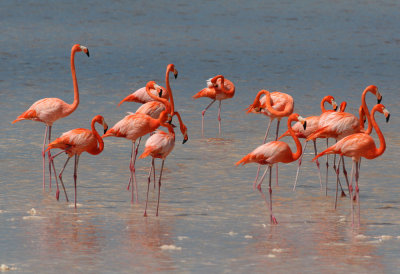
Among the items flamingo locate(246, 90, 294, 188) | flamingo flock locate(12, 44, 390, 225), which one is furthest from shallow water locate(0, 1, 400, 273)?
flamingo locate(246, 90, 294, 188)

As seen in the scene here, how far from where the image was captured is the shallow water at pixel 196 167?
6996mm

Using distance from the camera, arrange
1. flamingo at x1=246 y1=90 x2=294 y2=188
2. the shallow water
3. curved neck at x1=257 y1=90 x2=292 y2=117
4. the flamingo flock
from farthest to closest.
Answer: flamingo at x1=246 y1=90 x2=294 y2=188 < curved neck at x1=257 y1=90 x2=292 y2=117 < the flamingo flock < the shallow water

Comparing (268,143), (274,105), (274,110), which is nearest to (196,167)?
(274,105)

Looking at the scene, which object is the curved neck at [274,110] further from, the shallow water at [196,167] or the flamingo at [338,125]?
the shallow water at [196,167]

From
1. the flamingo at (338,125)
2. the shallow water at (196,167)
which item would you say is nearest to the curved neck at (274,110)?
the flamingo at (338,125)

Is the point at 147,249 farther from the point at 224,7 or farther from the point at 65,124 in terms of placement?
the point at 224,7

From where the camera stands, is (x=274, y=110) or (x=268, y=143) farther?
(x=274, y=110)

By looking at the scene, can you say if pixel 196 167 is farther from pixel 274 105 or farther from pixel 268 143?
pixel 268 143

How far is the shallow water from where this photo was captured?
6996 mm

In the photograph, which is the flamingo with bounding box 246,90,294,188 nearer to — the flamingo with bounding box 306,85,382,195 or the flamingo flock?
the flamingo flock

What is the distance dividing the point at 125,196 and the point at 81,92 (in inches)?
275

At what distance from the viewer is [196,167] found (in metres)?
10.6

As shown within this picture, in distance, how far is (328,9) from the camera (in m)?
32.5

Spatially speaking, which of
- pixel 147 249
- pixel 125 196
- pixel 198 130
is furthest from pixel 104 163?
pixel 147 249
